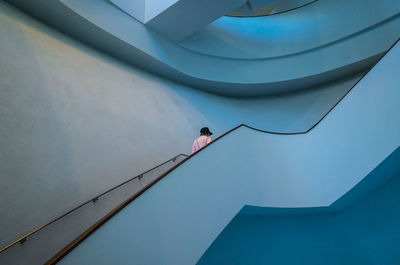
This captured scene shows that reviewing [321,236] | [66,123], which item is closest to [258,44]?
[321,236]

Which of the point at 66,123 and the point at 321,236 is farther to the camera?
the point at 321,236

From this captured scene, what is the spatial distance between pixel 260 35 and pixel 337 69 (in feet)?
8.30

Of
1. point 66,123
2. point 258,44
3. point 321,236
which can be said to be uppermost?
point 258,44

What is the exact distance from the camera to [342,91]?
7555mm

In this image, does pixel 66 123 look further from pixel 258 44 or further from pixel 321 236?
pixel 258 44

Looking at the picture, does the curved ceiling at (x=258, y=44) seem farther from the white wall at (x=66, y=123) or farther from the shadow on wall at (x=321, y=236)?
the shadow on wall at (x=321, y=236)

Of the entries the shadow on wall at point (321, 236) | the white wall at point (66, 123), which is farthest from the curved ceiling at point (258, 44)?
the shadow on wall at point (321, 236)

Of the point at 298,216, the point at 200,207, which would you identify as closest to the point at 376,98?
the point at 298,216

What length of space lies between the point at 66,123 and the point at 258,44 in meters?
6.08

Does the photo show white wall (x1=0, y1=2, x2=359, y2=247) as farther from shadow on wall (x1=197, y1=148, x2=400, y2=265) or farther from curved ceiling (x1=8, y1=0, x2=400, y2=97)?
shadow on wall (x1=197, y1=148, x2=400, y2=265)

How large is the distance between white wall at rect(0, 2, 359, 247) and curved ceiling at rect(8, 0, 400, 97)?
0.62 m

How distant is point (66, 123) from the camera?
4.41m

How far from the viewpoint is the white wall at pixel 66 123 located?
3631 mm

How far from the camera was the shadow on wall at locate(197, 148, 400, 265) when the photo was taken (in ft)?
17.0
